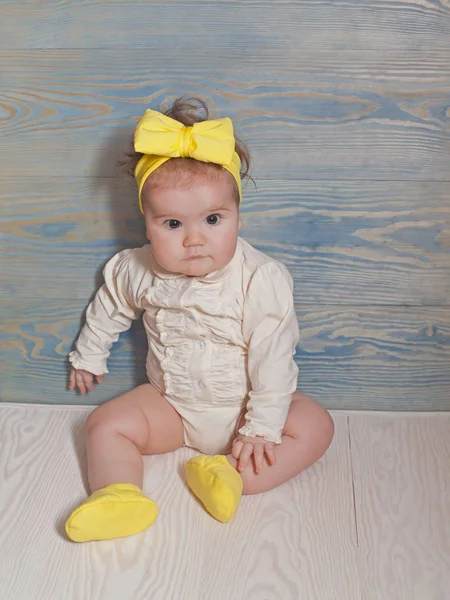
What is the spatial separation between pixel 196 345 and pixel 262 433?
189mm

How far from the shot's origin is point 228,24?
1241 mm

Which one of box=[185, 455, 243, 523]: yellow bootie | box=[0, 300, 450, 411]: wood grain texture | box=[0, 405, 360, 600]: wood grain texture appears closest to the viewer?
box=[0, 405, 360, 600]: wood grain texture

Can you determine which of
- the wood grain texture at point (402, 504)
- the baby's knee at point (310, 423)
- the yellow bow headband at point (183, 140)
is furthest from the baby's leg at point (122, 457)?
the yellow bow headband at point (183, 140)

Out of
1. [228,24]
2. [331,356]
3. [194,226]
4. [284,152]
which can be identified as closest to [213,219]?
[194,226]

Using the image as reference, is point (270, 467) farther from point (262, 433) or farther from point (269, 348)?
point (269, 348)

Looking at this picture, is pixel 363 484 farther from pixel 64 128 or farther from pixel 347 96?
pixel 64 128

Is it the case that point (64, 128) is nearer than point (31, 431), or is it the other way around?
point (64, 128)

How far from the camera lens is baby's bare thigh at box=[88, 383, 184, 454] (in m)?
1.33

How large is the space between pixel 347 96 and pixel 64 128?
19.1 inches

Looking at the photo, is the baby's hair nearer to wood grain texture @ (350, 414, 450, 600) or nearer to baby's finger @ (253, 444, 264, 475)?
baby's finger @ (253, 444, 264, 475)

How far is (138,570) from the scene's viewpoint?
1.11m

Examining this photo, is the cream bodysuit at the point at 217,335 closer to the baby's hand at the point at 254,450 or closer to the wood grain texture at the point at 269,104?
the baby's hand at the point at 254,450

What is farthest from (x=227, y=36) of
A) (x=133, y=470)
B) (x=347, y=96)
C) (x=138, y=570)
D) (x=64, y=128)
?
(x=138, y=570)

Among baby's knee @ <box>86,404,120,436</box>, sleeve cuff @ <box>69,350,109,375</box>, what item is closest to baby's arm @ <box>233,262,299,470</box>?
baby's knee @ <box>86,404,120,436</box>
